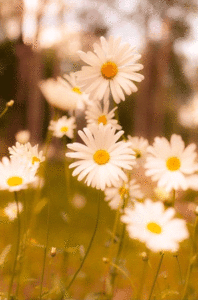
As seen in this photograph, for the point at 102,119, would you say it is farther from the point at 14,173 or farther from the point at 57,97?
the point at 14,173

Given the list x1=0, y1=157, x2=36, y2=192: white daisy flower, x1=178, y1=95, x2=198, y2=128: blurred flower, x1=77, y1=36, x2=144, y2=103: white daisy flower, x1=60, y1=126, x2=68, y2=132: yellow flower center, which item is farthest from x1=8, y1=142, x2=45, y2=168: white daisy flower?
x1=178, y1=95, x2=198, y2=128: blurred flower

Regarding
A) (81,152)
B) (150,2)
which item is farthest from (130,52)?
(150,2)

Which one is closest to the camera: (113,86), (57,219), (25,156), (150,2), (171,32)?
(25,156)

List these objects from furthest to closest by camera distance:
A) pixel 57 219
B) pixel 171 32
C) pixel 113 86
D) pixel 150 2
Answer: pixel 171 32 < pixel 150 2 < pixel 57 219 < pixel 113 86

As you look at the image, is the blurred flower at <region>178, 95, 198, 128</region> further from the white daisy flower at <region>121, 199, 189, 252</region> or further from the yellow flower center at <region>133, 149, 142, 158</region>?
the white daisy flower at <region>121, 199, 189, 252</region>

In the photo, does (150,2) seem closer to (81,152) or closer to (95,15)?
(95,15)

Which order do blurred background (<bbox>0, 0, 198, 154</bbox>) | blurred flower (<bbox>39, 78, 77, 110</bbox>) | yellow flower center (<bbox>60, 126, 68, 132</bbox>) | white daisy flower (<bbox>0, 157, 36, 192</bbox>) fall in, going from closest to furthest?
white daisy flower (<bbox>0, 157, 36, 192</bbox>)
blurred flower (<bbox>39, 78, 77, 110</bbox>)
yellow flower center (<bbox>60, 126, 68, 132</bbox>)
blurred background (<bbox>0, 0, 198, 154</bbox>)

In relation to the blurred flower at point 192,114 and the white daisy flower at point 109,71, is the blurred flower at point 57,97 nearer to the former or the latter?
the white daisy flower at point 109,71
